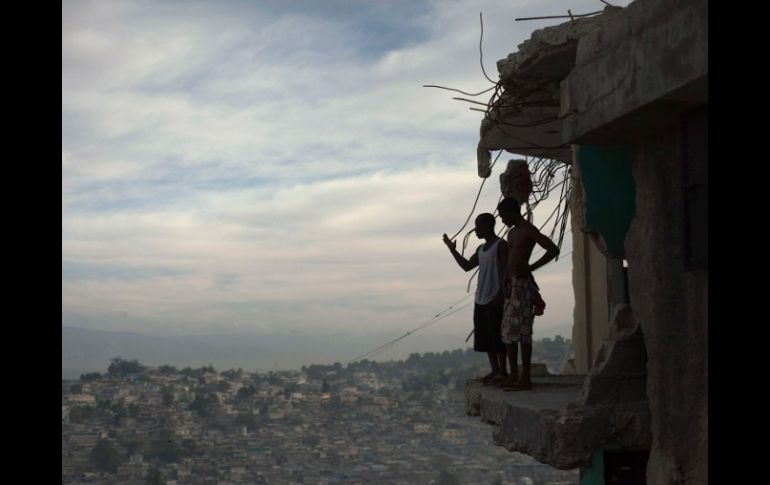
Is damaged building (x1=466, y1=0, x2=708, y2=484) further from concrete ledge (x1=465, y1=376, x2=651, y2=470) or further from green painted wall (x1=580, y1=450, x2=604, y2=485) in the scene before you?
green painted wall (x1=580, y1=450, x2=604, y2=485)

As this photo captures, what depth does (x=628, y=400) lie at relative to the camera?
645cm

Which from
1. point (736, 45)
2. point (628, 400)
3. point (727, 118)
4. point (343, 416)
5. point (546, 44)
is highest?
point (546, 44)

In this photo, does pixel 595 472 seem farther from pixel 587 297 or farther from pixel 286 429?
pixel 286 429

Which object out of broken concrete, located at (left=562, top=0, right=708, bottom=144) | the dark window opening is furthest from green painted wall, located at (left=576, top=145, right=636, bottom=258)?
the dark window opening

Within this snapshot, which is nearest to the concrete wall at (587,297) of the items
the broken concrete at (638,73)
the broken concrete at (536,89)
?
the broken concrete at (536,89)

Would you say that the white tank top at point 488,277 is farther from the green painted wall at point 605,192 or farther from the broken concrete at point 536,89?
the green painted wall at point 605,192

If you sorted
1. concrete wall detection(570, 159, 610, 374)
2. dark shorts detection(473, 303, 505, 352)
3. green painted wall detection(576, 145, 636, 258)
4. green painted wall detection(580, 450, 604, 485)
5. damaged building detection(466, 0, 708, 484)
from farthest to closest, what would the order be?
concrete wall detection(570, 159, 610, 374), green painted wall detection(580, 450, 604, 485), dark shorts detection(473, 303, 505, 352), green painted wall detection(576, 145, 636, 258), damaged building detection(466, 0, 708, 484)

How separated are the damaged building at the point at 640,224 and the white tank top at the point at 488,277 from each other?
844mm

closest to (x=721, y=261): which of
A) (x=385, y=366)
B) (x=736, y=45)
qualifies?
(x=736, y=45)

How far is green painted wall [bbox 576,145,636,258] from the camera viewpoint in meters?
6.84

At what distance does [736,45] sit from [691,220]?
4.81 ft

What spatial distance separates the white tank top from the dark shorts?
0.25ft
